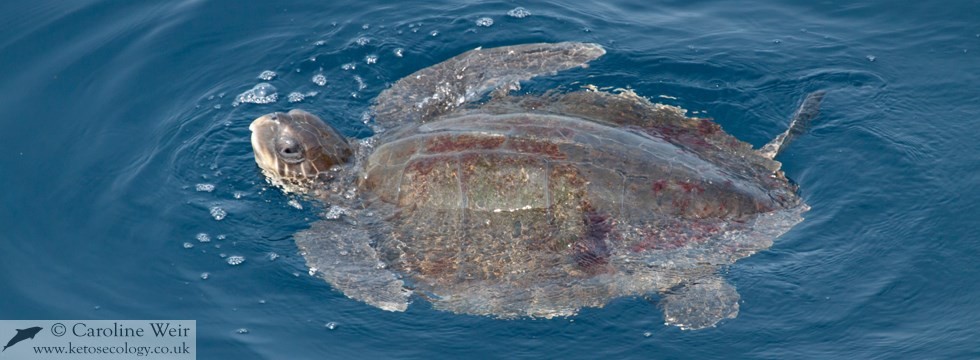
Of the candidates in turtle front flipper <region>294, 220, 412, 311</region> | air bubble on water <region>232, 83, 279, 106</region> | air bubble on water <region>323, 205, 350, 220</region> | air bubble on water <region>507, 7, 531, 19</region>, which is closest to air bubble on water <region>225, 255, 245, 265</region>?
turtle front flipper <region>294, 220, 412, 311</region>

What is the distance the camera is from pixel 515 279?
21.4 ft

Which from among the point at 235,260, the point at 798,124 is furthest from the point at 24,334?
the point at 798,124

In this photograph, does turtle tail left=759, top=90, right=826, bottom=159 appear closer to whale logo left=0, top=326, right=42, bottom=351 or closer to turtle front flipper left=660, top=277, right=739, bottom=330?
turtle front flipper left=660, top=277, right=739, bottom=330

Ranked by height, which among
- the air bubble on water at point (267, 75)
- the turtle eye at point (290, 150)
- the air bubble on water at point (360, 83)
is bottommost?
the turtle eye at point (290, 150)

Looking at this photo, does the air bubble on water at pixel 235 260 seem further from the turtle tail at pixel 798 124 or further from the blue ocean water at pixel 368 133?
the turtle tail at pixel 798 124

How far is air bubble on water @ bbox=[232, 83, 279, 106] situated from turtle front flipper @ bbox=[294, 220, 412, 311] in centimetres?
194

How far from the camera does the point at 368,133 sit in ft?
27.4

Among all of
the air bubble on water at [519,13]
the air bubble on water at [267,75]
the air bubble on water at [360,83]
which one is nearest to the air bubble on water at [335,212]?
the air bubble on water at [360,83]

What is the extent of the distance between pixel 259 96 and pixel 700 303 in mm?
4628

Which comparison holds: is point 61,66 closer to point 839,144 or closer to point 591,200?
point 591,200

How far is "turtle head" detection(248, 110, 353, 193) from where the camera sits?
7559mm

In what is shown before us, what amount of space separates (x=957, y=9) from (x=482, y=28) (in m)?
4.62

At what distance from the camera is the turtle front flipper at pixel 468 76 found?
8.39m

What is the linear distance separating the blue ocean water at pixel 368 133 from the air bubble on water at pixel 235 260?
43 mm
